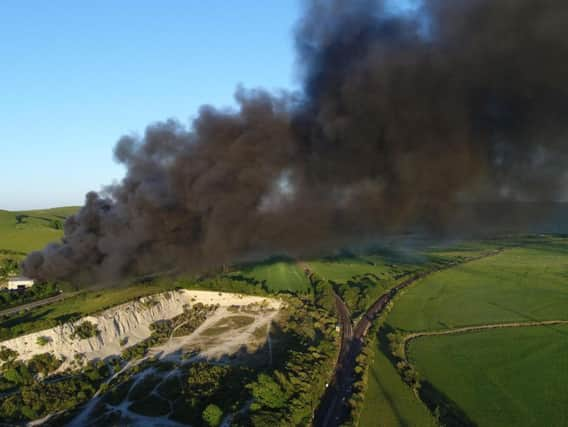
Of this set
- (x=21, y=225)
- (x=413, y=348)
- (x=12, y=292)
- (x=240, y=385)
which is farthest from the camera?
(x=21, y=225)

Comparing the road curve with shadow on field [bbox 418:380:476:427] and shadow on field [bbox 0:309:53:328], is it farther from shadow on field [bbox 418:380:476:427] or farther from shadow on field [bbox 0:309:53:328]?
shadow on field [bbox 0:309:53:328]

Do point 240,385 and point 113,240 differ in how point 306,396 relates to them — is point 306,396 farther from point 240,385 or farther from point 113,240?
point 113,240

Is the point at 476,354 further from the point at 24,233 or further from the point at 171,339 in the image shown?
the point at 24,233

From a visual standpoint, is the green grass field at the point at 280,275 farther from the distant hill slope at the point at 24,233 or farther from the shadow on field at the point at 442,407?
the distant hill slope at the point at 24,233

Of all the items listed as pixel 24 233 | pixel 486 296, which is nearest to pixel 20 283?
pixel 24 233

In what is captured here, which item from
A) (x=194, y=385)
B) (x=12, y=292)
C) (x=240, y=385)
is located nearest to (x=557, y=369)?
(x=240, y=385)
